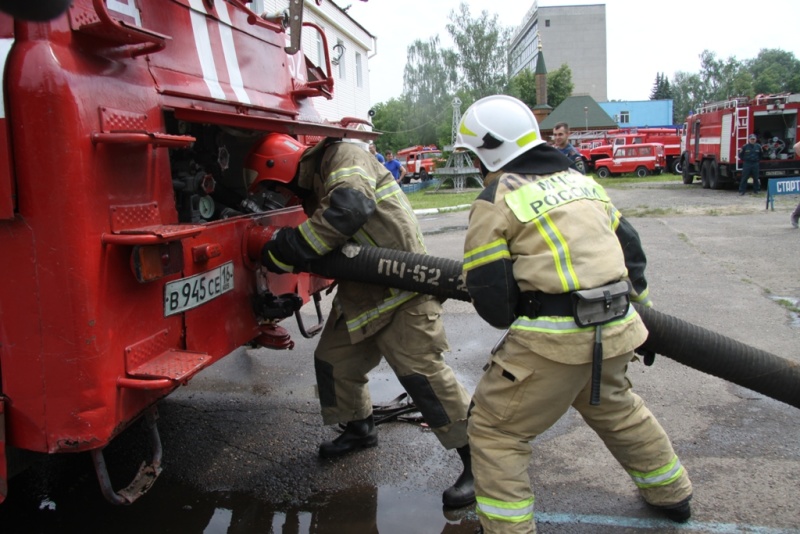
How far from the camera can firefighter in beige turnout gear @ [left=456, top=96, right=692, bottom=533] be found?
→ 7.34ft

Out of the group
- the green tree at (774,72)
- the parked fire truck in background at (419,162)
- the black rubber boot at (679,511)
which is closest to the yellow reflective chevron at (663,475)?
the black rubber boot at (679,511)

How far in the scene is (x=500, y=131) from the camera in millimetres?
2395

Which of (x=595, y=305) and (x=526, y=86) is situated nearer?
(x=595, y=305)

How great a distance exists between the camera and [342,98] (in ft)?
70.4

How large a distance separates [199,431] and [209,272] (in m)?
1.51

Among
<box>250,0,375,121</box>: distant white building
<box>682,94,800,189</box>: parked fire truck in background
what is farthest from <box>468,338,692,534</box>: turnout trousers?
<box>682,94,800,189</box>: parked fire truck in background

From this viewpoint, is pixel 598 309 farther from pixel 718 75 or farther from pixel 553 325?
pixel 718 75

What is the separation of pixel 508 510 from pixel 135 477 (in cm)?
134

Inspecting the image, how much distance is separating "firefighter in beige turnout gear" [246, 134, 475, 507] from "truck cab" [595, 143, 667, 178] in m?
28.0

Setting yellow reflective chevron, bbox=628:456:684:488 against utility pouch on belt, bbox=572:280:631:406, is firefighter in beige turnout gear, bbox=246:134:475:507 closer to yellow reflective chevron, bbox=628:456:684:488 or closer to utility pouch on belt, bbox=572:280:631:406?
yellow reflective chevron, bbox=628:456:684:488

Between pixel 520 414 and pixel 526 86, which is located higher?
pixel 526 86

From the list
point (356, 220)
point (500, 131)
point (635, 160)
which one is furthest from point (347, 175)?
point (635, 160)

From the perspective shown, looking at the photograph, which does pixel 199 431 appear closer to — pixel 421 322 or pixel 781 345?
pixel 421 322

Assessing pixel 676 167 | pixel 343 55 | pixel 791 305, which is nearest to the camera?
pixel 791 305
